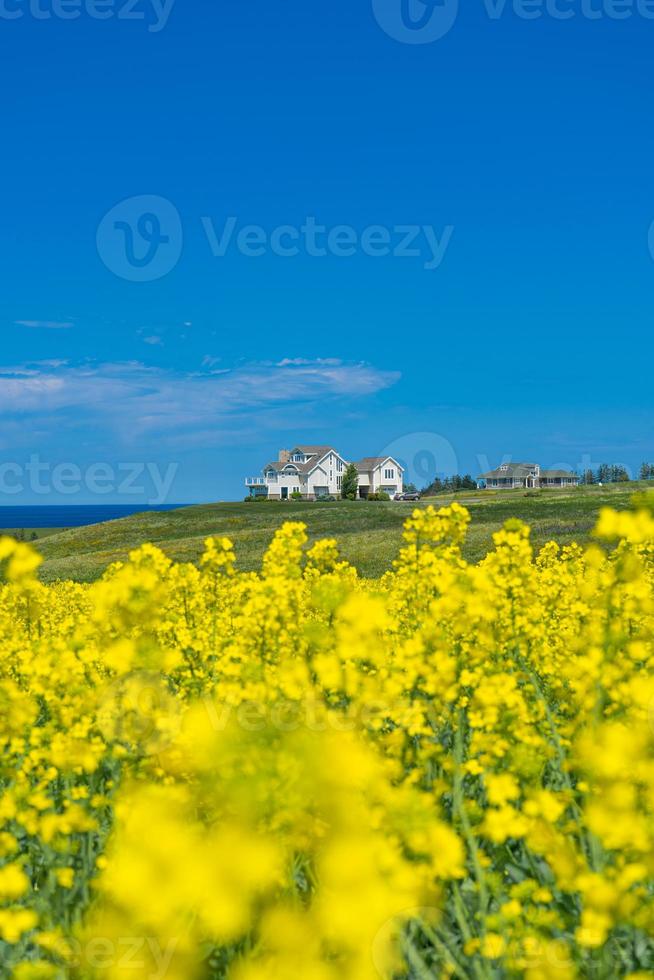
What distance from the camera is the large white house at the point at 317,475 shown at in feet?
399

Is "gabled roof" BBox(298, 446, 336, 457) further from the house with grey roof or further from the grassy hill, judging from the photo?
the house with grey roof

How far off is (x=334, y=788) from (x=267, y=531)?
5475 cm

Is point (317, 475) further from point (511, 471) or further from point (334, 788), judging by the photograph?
point (334, 788)

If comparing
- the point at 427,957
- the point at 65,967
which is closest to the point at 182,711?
the point at 65,967

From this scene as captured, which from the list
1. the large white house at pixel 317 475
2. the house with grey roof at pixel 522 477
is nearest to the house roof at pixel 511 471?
the house with grey roof at pixel 522 477

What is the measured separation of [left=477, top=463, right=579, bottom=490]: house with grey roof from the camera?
15188 cm

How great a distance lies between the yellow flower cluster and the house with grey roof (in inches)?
5868

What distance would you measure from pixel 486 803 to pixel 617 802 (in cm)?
224

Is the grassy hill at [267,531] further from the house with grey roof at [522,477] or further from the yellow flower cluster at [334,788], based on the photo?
the house with grey roof at [522,477]

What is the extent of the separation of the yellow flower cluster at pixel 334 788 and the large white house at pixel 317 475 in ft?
366

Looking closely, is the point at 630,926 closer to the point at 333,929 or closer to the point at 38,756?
the point at 333,929

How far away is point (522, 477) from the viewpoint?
15188cm

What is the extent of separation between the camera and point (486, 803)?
186 inches

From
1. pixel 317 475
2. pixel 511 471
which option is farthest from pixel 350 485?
pixel 511 471
